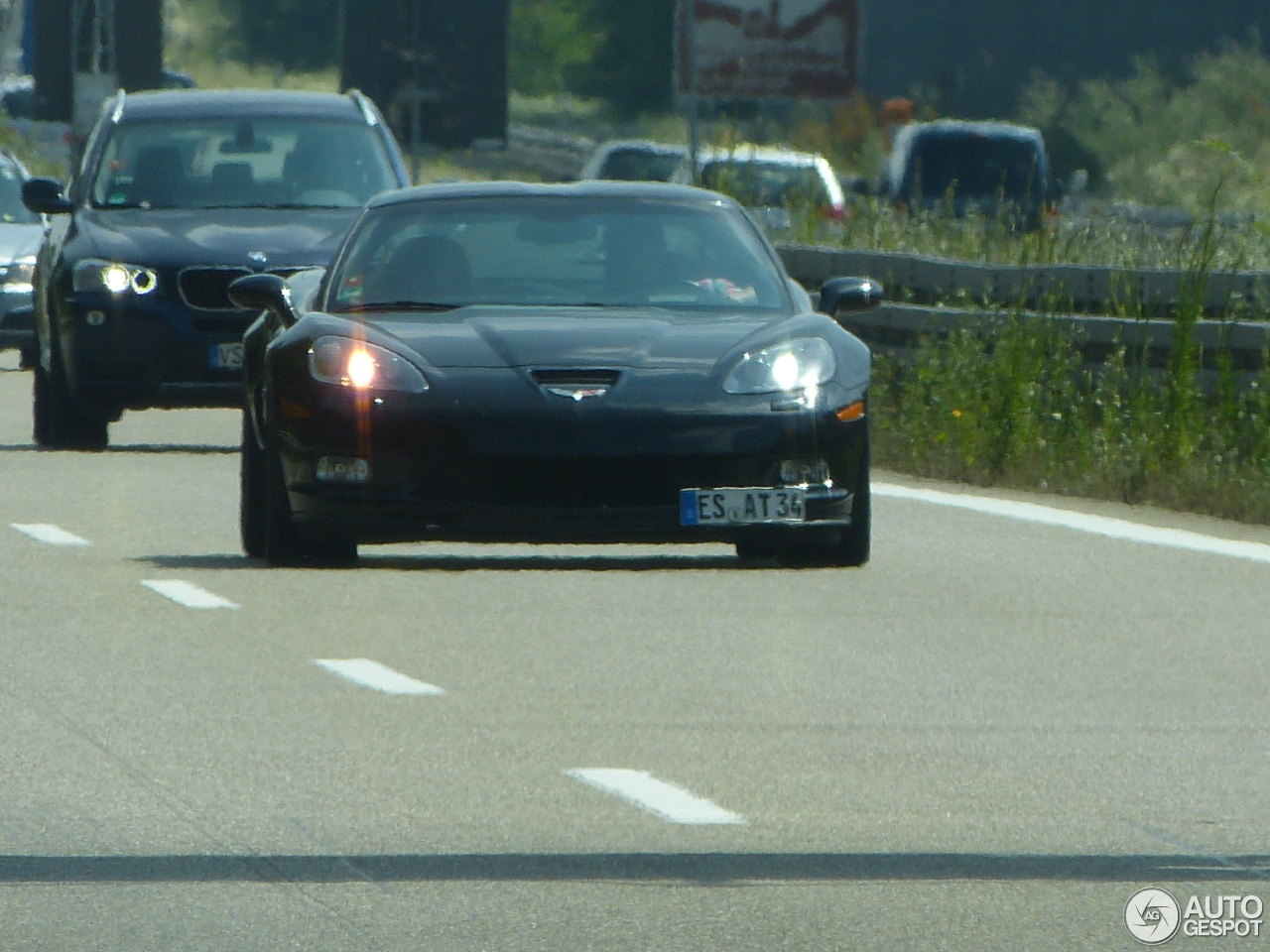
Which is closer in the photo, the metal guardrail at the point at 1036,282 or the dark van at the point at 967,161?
the metal guardrail at the point at 1036,282

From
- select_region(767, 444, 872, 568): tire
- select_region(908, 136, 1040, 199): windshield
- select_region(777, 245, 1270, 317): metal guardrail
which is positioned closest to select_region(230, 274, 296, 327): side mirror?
select_region(767, 444, 872, 568): tire

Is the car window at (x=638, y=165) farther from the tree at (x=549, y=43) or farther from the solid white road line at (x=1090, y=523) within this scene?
the tree at (x=549, y=43)

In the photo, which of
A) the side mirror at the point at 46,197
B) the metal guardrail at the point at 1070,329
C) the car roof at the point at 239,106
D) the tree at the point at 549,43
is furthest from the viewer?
the tree at the point at 549,43

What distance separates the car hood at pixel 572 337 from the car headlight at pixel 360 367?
0.30 ft

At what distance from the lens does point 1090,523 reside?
14492 millimetres

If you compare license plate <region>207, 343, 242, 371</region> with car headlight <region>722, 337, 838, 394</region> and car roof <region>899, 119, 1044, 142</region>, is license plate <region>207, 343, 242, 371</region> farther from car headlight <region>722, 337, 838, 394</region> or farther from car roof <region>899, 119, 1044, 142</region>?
car roof <region>899, 119, 1044, 142</region>

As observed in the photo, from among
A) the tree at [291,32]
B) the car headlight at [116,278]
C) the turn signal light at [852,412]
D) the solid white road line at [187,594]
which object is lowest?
the tree at [291,32]

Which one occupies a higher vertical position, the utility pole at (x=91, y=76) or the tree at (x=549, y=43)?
the utility pole at (x=91, y=76)

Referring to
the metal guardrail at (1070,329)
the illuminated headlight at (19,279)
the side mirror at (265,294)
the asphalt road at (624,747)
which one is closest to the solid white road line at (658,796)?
the asphalt road at (624,747)

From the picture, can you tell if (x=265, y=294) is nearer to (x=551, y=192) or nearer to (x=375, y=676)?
(x=551, y=192)

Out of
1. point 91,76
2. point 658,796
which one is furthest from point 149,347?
point 91,76

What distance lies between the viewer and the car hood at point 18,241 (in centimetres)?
2541

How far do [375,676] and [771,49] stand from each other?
28.3 m

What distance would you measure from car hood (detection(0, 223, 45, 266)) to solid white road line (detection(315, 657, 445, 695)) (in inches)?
626
